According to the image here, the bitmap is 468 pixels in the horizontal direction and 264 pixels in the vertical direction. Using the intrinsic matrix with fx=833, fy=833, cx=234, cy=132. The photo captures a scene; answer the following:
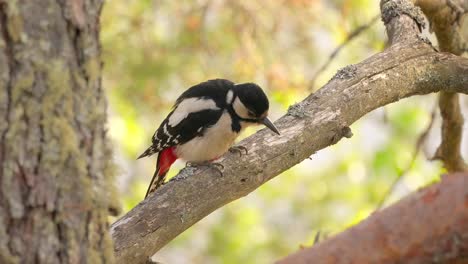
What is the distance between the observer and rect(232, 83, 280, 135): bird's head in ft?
16.0

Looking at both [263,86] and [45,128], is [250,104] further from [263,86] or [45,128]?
[263,86]

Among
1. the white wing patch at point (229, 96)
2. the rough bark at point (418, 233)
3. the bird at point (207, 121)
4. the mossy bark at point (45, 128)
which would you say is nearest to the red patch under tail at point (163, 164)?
the bird at point (207, 121)

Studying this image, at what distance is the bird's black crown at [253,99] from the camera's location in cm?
488

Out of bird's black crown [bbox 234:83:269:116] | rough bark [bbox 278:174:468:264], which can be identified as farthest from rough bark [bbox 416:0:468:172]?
rough bark [bbox 278:174:468:264]

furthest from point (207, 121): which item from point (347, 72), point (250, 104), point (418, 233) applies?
point (418, 233)

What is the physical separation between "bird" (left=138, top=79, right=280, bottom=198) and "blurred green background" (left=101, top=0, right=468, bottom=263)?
0.66 meters

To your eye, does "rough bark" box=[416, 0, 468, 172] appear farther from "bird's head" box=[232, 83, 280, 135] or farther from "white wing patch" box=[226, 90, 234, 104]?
"white wing patch" box=[226, 90, 234, 104]

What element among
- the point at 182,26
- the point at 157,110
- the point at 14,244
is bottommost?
the point at 14,244

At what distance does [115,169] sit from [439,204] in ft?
2.99

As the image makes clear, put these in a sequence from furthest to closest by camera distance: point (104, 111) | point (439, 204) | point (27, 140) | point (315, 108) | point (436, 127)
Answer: point (436, 127)
point (315, 108)
point (104, 111)
point (27, 140)
point (439, 204)

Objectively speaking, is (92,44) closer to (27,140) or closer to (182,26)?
(27,140)

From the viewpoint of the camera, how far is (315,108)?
151 inches

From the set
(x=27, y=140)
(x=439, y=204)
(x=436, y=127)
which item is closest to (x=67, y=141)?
(x=27, y=140)

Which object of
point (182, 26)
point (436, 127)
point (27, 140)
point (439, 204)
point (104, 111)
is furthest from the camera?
point (436, 127)
